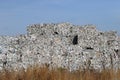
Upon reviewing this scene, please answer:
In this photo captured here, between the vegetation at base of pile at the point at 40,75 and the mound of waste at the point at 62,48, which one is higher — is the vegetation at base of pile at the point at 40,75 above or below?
below

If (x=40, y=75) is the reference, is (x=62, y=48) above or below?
above

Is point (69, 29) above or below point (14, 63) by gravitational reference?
above

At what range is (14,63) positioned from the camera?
13.3 m

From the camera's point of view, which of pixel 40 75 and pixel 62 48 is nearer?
pixel 40 75

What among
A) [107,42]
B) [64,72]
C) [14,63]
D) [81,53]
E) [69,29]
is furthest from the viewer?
[69,29]

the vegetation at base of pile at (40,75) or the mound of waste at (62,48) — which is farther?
the mound of waste at (62,48)

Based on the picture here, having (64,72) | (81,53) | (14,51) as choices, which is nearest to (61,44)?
(81,53)

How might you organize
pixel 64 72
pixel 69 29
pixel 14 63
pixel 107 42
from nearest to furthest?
pixel 64 72 < pixel 14 63 < pixel 107 42 < pixel 69 29

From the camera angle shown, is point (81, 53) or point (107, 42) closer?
point (81, 53)

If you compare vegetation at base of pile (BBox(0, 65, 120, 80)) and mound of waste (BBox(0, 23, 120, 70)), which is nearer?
vegetation at base of pile (BBox(0, 65, 120, 80))

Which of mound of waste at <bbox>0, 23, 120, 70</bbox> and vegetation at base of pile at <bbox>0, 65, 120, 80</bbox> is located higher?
mound of waste at <bbox>0, 23, 120, 70</bbox>

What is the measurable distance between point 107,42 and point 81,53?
2007mm

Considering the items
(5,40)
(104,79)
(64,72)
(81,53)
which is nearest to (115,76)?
(104,79)

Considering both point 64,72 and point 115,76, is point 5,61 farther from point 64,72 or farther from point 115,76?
point 115,76
